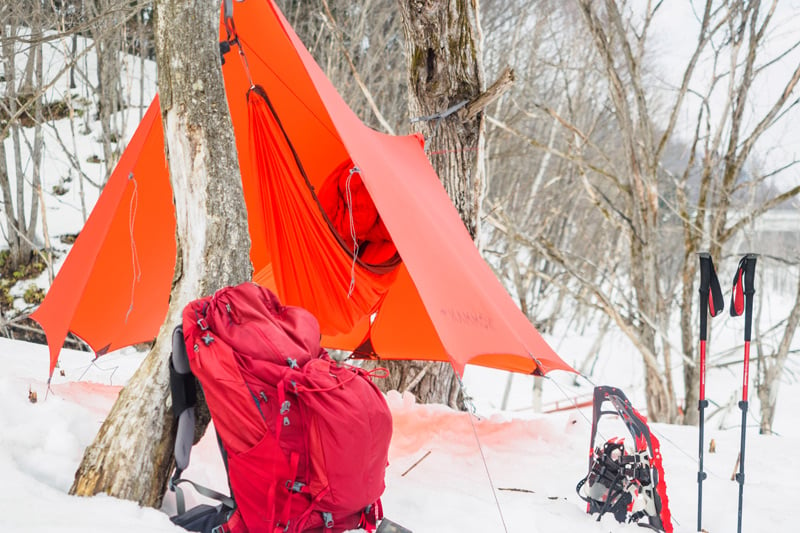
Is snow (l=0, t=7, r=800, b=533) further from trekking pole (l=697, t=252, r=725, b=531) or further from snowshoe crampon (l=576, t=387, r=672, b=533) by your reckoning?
trekking pole (l=697, t=252, r=725, b=531)

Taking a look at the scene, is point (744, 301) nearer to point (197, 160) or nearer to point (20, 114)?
point (197, 160)

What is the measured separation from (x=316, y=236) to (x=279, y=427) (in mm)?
1516

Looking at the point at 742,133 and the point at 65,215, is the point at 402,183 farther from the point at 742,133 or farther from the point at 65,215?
the point at 65,215

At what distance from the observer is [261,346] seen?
2.03 meters

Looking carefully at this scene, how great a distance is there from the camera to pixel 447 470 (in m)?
3.02

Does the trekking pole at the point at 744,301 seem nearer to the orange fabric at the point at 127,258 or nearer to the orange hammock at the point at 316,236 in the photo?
the orange hammock at the point at 316,236

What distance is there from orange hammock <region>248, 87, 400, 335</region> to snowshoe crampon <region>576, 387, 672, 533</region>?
4.66ft

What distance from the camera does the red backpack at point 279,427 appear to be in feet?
6.37

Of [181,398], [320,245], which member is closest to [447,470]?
[320,245]

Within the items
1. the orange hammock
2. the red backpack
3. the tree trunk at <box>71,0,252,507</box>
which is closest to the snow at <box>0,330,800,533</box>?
the red backpack

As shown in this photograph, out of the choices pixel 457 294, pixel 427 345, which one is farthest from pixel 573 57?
pixel 457 294

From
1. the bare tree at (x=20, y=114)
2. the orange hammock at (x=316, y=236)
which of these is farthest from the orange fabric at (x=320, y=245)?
the bare tree at (x=20, y=114)

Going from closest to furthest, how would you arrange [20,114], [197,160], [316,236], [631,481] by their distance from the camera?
[197,160], [631,481], [316,236], [20,114]

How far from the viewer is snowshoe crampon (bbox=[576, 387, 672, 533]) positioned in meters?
2.47
